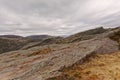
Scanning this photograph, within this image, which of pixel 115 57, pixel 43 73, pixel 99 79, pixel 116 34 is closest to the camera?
pixel 99 79

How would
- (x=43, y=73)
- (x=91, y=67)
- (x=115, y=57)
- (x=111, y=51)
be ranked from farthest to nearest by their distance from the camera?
(x=111, y=51) < (x=115, y=57) < (x=91, y=67) < (x=43, y=73)

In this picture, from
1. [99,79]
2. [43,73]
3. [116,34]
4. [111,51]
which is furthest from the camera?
[116,34]

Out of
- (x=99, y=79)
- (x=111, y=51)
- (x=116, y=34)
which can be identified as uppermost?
(x=116, y=34)

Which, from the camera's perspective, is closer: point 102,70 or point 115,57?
point 102,70

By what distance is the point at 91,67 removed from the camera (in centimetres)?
1520

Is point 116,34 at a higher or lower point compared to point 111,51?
higher

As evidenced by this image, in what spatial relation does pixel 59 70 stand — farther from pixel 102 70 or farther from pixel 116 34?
pixel 116 34

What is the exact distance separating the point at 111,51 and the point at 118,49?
1449mm

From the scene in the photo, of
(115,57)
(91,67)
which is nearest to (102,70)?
(91,67)

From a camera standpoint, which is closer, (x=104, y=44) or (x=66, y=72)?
(x=66, y=72)

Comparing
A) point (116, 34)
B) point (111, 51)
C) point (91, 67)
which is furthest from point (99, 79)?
point (116, 34)

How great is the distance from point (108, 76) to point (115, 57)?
4761 mm

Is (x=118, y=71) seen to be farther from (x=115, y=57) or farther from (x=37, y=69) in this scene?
(x=37, y=69)

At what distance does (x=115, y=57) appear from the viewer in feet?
59.5
